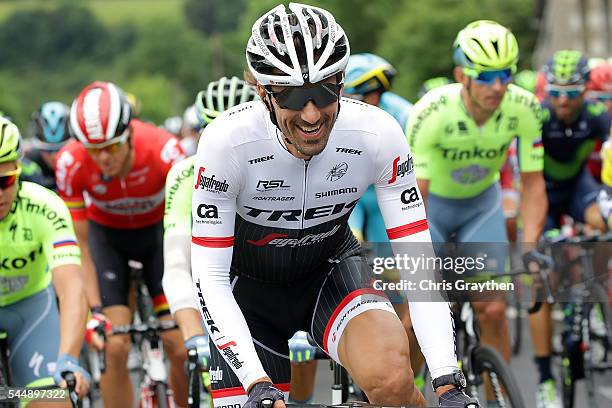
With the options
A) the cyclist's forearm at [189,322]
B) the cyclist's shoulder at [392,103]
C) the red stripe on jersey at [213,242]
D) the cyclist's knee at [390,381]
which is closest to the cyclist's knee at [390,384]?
the cyclist's knee at [390,381]

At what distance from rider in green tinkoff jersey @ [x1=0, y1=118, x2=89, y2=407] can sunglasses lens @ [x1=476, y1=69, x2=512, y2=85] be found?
274 cm

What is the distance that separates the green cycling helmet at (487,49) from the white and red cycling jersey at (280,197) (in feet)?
8.56

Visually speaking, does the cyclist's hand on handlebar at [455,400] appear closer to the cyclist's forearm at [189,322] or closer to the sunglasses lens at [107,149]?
the cyclist's forearm at [189,322]

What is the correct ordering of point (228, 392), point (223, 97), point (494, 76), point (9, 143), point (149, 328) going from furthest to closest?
point (494, 76), point (149, 328), point (223, 97), point (9, 143), point (228, 392)

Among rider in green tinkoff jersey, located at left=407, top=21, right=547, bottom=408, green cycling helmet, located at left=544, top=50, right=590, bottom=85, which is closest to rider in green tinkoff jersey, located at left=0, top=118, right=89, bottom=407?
rider in green tinkoff jersey, located at left=407, top=21, right=547, bottom=408

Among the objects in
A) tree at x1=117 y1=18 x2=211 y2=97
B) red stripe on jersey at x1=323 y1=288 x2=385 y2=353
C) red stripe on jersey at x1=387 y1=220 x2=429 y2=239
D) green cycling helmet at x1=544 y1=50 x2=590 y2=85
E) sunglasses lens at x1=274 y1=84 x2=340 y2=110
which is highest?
tree at x1=117 y1=18 x2=211 y2=97

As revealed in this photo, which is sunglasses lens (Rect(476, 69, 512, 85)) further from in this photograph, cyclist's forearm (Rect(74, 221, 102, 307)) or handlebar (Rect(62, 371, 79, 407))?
handlebar (Rect(62, 371, 79, 407))

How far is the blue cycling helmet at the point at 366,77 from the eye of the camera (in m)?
7.30

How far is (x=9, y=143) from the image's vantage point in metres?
5.57

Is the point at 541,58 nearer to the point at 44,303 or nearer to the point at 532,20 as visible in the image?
the point at 532,20

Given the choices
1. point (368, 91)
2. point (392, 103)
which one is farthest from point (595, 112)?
point (368, 91)

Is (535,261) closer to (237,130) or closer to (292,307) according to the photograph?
(292,307)

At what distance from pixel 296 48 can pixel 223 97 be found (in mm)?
2487

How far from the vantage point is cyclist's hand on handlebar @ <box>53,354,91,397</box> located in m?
4.88
